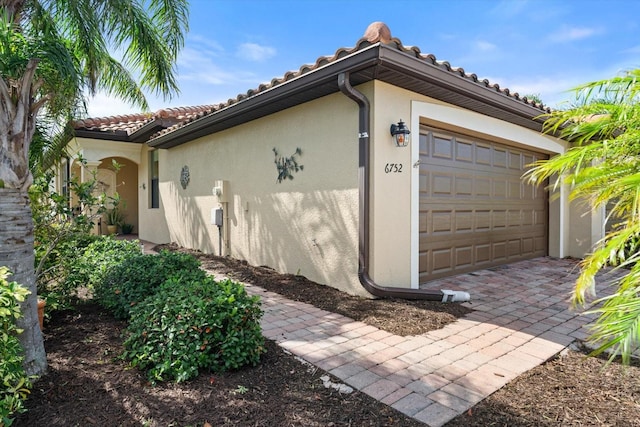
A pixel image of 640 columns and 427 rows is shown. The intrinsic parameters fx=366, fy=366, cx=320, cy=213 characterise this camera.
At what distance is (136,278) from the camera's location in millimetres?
4188

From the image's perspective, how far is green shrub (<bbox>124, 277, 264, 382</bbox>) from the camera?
277cm

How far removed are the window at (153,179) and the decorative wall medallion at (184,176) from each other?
231cm

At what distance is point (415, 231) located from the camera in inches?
215

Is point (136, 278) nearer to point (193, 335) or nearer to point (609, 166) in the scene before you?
point (193, 335)

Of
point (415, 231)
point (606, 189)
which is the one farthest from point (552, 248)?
point (606, 189)

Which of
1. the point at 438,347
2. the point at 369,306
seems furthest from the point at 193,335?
the point at 369,306

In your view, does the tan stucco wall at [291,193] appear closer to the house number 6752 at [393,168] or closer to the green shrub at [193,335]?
the house number 6752 at [393,168]

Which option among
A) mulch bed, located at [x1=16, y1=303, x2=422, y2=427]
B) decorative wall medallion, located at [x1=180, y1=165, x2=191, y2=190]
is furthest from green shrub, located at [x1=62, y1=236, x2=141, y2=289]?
decorative wall medallion, located at [x1=180, y1=165, x2=191, y2=190]

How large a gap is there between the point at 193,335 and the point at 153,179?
Answer: 1014cm

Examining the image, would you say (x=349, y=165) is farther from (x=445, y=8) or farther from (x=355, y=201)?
(x=445, y=8)

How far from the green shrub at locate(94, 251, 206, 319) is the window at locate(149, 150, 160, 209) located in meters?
7.51

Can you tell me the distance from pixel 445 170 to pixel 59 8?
5.81 m

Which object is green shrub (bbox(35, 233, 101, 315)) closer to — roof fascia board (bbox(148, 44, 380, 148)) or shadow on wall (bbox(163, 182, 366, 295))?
shadow on wall (bbox(163, 182, 366, 295))

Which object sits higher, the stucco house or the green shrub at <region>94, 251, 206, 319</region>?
the stucco house
